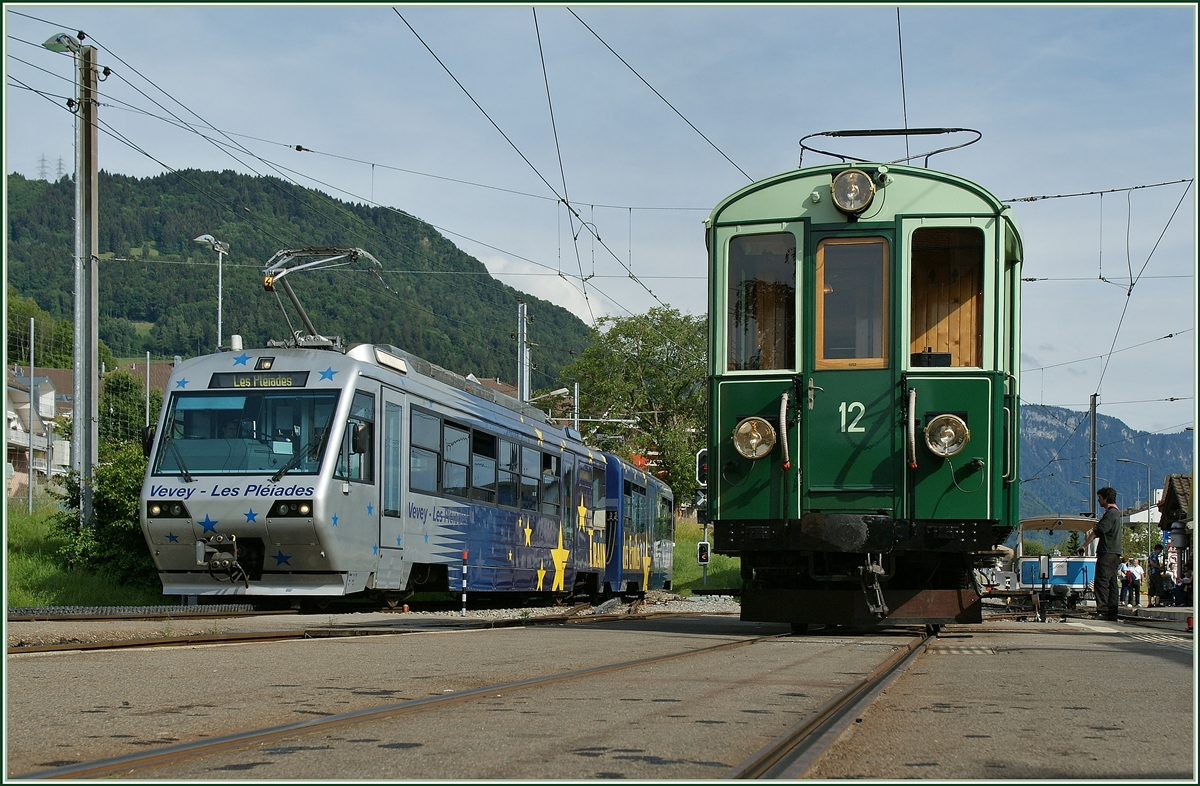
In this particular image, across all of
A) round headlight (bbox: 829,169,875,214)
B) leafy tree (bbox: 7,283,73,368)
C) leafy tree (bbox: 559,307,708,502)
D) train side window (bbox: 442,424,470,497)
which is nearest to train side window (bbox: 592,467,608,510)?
train side window (bbox: 442,424,470,497)

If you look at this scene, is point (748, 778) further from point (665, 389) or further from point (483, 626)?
point (665, 389)

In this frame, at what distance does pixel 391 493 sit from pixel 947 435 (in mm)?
7429

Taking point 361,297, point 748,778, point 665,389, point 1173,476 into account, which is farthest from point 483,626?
point 361,297

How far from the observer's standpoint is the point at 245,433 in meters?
→ 14.7

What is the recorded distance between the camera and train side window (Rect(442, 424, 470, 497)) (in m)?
17.0

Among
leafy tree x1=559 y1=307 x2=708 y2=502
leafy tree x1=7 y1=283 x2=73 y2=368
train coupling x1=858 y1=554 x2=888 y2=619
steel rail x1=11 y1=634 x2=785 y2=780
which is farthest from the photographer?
leafy tree x1=559 y1=307 x2=708 y2=502

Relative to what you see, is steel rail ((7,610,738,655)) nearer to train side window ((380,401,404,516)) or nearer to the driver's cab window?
train side window ((380,401,404,516))

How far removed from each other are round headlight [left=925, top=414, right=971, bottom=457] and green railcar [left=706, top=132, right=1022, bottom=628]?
2 cm

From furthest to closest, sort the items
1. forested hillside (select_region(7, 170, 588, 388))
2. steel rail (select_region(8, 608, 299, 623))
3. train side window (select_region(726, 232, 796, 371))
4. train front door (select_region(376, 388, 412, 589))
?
1. forested hillside (select_region(7, 170, 588, 388))
2. train front door (select_region(376, 388, 412, 589))
3. steel rail (select_region(8, 608, 299, 623))
4. train side window (select_region(726, 232, 796, 371))

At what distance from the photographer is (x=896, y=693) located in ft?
20.8

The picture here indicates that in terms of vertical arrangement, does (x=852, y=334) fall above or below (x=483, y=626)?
above

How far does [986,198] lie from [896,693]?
5859mm

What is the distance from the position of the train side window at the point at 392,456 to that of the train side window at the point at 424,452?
0.30 m

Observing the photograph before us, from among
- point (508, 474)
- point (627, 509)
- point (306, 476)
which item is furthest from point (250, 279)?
point (306, 476)
